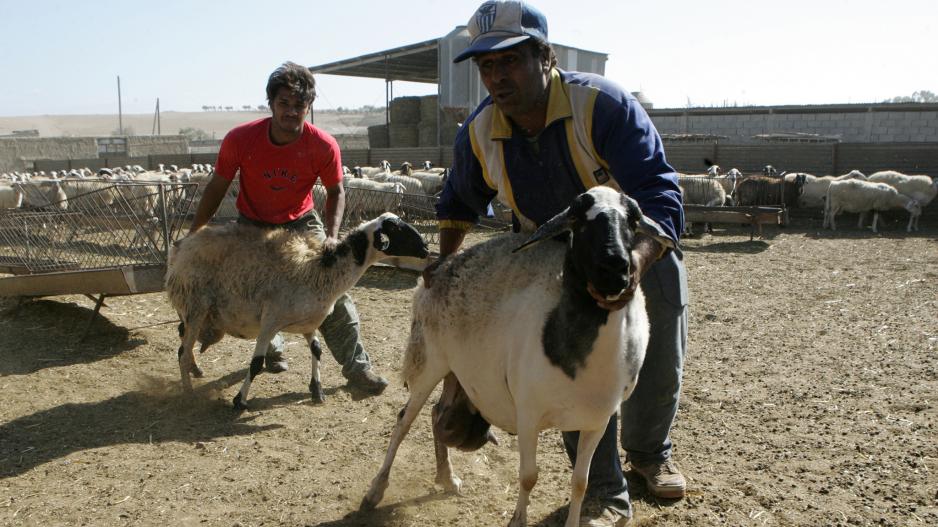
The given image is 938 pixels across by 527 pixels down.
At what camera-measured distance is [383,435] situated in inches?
191

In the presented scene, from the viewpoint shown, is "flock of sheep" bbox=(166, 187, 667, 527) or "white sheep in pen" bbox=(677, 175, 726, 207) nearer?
"flock of sheep" bbox=(166, 187, 667, 527)

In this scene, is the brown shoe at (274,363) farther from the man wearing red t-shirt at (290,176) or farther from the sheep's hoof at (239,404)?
the sheep's hoof at (239,404)

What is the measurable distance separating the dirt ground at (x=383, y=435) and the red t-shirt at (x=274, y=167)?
1515 millimetres

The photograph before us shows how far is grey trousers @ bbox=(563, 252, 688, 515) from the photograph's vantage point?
3602 millimetres

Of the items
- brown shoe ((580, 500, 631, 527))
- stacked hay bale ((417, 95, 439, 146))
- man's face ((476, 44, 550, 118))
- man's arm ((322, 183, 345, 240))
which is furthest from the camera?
stacked hay bale ((417, 95, 439, 146))

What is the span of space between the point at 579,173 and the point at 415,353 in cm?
129

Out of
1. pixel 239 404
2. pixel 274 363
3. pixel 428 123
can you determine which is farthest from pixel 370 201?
pixel 428 123

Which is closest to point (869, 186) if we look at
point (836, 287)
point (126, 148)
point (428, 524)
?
point (836, 287)

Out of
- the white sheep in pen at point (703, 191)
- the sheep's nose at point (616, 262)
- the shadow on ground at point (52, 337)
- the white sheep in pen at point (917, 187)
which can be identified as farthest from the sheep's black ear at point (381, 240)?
the white sheep in pen at point (917, 187)

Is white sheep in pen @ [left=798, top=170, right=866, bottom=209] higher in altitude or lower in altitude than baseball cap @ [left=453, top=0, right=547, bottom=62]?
lower

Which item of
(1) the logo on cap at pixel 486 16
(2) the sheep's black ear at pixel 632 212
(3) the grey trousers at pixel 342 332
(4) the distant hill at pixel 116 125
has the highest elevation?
(4) the distant hill at pixel 116 125

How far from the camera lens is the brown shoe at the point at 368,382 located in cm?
576

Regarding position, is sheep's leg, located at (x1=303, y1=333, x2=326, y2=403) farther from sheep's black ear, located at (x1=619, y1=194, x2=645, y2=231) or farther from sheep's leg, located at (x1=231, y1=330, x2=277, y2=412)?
sheep's black ear, located at (x1=619, y1=194, x2=645, y2=231)

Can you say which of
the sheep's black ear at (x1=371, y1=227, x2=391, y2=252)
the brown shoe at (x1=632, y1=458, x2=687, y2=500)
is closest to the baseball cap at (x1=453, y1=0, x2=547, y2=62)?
the brown shoe at (x1=632, y1=458, x2=687, y2=500)
